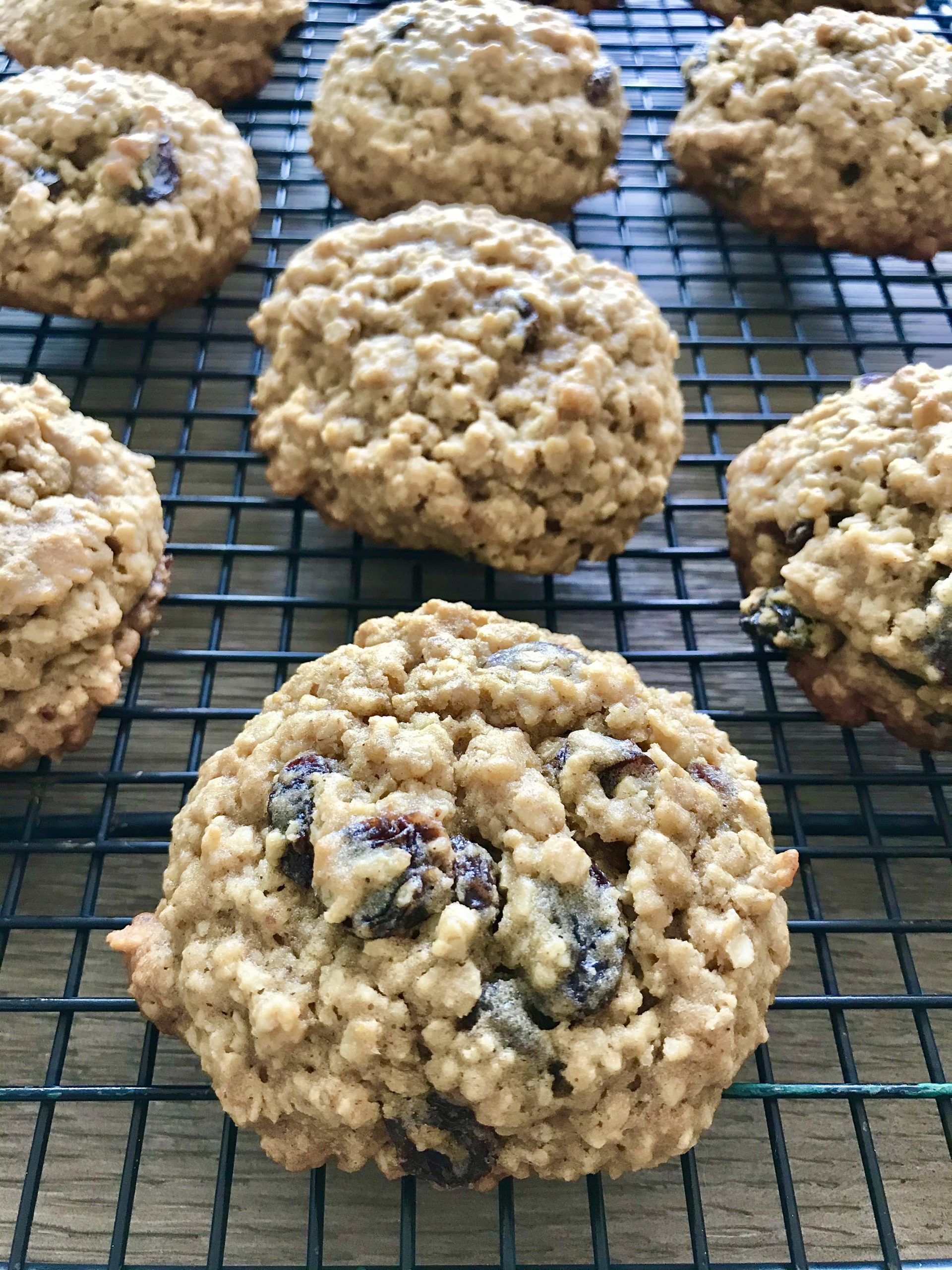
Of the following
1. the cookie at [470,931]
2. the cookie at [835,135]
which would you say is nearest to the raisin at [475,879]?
the cookie at [470,931]

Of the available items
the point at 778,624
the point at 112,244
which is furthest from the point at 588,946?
the point at 112,244

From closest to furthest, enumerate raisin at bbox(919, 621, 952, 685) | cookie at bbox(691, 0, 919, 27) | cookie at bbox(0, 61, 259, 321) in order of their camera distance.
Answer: raisin at bbox(919, 621, 952, 685) → cookie at bbox(0, 61, 259, 321) → cookie at bbox(691, 0, 919, 27)

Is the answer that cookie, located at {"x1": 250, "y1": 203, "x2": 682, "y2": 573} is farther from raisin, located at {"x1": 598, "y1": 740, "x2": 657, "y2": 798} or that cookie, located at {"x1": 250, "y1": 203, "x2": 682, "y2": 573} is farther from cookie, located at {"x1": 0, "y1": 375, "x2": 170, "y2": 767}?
raisin, located at {"x1": 598, "y1": 740, "x2": 657, "y2": 798}

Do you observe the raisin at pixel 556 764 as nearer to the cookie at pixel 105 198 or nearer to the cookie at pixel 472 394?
the cookie at pixel 472 394

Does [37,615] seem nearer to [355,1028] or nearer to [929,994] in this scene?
[355,1028]

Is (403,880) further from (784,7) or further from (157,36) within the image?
(784,7)

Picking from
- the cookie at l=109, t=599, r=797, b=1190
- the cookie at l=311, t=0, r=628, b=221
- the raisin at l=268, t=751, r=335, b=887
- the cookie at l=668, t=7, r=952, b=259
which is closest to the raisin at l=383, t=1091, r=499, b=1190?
the cookie at l=109, t=599, r=797, b=1190

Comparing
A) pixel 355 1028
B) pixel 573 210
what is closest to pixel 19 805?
pixel 355 1028
